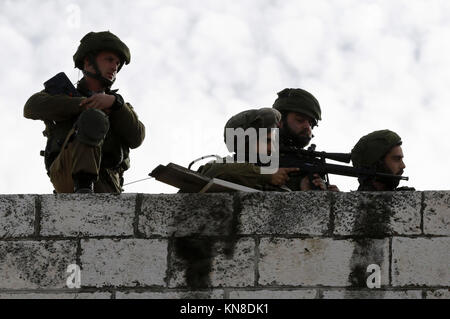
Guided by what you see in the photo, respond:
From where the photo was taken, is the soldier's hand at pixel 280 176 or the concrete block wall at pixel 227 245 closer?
the concrete block wall at pixel 227 245

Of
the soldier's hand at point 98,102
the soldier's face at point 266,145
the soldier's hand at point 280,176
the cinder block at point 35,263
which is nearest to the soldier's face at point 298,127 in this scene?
the soldier's face at point 266,145

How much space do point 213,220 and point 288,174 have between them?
3.20 feet

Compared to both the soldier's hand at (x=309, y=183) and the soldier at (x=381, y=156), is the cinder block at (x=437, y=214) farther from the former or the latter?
the soldier at (x=381, y=156)

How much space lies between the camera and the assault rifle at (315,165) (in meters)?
7.81

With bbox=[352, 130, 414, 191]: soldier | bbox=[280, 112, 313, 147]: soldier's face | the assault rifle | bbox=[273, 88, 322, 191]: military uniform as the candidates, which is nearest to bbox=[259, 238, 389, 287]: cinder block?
the assault rifle

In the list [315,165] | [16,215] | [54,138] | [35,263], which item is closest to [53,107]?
[54,138]

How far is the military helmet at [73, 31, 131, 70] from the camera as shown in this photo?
7.34m

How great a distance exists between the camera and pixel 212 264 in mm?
6387

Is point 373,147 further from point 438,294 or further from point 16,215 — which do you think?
point 16,215

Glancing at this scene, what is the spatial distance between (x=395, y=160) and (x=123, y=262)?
99.0 inches

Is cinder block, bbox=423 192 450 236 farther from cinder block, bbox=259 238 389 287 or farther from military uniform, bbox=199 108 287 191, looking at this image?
military uniform, bbox=199 108 287 191

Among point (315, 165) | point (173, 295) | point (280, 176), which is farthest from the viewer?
point (315, 165)

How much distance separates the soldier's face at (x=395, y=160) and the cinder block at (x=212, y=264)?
1.95 meters
